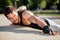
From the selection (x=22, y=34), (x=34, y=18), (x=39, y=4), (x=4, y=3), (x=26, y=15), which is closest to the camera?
(x=22, y=34)

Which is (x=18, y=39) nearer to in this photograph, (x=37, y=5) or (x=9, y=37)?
(x=9, y=37)

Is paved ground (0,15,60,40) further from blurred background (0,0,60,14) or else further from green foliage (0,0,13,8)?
blurred background (0,0,60,14)

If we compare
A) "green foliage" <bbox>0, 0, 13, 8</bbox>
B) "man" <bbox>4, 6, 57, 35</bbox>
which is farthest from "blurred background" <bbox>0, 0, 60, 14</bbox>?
"man" <bbox>4, 6, 57, 35</bbox>

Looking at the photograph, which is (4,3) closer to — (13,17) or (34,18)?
(13,17)

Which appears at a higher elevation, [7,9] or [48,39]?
[7,9]

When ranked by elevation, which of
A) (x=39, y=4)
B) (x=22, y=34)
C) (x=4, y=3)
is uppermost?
(x=22, y=34)

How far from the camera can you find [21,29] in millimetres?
4633

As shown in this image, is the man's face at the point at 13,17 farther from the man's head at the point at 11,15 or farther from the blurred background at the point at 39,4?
the blurred background at the point at 39,4

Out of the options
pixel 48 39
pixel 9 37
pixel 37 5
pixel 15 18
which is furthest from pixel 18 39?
pixel 37 5

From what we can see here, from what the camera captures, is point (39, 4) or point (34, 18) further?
point (39, 4)

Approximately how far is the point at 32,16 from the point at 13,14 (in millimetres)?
409

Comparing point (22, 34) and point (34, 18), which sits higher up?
point (34, 18)

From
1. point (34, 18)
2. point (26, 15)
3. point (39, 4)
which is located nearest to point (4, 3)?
point (39, 4)

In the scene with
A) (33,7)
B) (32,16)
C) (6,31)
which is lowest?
(33,7)
